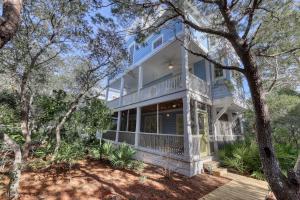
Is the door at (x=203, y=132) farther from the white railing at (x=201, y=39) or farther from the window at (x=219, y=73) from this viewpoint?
the white railing at (x=201, y=39)

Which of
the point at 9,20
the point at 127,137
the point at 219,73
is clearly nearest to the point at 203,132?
the point at 219,73

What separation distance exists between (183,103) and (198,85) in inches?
82.8

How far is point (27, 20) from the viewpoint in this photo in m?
6.70

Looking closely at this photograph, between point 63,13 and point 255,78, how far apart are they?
7.77 meters

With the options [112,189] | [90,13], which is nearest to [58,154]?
[112,189]

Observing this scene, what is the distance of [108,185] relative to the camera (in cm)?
593

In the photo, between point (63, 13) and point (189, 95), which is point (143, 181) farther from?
point (63, 13)

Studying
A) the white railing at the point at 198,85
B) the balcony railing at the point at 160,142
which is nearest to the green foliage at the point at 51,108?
the balcony railing at the point at 160,142

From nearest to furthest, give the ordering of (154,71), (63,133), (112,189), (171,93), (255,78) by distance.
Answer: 1. (255,78)
2. (112,189)
3. (171,93)
4. (63,133)
5. (154,71)

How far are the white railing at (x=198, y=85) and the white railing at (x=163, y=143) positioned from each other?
283cm

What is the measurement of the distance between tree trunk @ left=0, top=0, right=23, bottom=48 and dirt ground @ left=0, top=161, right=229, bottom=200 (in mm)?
4593

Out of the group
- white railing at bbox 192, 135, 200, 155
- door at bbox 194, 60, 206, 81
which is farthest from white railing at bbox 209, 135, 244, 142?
door at bbox 194, 60, 206, 81

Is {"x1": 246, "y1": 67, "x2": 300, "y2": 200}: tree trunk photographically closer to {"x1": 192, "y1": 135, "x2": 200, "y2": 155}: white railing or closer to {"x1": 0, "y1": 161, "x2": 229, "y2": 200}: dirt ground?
{"x1": 0, "y1": 161, "x2": 229, "y2": 200}: dirt ground

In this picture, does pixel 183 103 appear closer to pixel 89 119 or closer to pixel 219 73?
pixel 219 73
